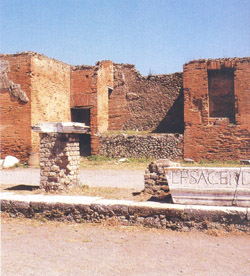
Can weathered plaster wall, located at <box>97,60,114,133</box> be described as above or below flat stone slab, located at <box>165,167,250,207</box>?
above

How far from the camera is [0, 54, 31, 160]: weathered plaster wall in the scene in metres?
14.4

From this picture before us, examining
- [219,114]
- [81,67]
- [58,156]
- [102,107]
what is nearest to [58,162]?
[58,156]

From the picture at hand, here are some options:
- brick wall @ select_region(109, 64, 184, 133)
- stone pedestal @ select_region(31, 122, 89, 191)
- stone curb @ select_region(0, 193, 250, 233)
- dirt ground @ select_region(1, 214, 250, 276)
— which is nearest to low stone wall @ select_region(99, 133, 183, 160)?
brick wall @ select_region(109, 64, 184, 133)

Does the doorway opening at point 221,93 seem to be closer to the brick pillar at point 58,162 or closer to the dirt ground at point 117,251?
the brick pillar at point 58,162

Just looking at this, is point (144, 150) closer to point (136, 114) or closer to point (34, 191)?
point (136, 114)

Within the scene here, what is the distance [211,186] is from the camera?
535 centimetres

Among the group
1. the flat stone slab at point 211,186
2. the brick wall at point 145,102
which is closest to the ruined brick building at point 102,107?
the brick wall at point 145,102

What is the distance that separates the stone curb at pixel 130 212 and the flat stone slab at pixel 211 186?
0.77 ft

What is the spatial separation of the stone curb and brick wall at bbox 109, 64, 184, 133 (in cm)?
1240

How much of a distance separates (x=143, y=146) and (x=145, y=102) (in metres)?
3.93

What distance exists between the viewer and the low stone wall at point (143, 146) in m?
14.8

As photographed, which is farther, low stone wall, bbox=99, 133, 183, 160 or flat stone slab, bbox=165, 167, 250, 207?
low stone wall, bbox=99, 133, 183, 160

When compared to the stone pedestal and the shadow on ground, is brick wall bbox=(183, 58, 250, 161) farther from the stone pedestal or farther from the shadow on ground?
the shadow on ground

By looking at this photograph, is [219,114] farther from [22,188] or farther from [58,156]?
[22,188]
